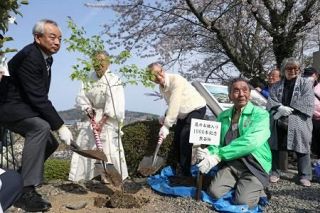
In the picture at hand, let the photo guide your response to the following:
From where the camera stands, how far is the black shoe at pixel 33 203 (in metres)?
3.85

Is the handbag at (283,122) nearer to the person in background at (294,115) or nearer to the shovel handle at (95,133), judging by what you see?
the person in background at (294,115)

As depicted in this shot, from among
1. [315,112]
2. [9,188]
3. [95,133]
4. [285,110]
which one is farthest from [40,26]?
[315,112]

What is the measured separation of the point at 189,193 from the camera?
4555mm

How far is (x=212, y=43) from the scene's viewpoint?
1171 cm

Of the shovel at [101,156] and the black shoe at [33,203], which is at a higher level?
the shovel at [101,156]

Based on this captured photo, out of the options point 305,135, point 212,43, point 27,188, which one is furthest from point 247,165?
point 212,43

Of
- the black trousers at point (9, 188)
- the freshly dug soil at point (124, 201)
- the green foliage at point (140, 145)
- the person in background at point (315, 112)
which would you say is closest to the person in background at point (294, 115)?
the person in background at point (315, 112)

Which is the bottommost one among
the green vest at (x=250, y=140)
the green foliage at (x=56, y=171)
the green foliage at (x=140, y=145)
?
the green foliage at (x=56, y=171)

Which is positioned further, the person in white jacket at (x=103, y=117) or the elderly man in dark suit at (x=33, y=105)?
the person in white jacket at (x=103, y=117)

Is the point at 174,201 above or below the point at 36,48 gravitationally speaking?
below

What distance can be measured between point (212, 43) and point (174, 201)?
792cm

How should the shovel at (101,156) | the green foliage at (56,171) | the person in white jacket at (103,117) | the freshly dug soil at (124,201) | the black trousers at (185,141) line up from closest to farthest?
the freshly dug soil at (124,201) < the shovel at (101,156) < the person in white jacket at (103,117) < the black trousers at (185,141) < the green foliage at (56,171)

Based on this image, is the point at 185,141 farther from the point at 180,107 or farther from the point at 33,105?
the point at 33,105

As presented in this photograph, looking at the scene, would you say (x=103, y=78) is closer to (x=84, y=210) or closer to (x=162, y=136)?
(x=162, y=136)
